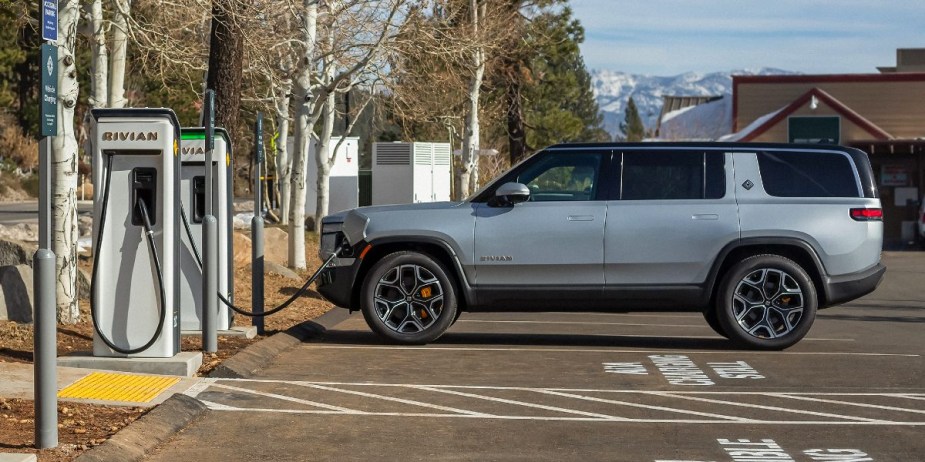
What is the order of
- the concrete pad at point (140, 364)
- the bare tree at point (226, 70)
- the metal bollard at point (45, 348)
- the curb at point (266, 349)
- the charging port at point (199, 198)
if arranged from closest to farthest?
the metal bollard at point (45, 348) < the concrete pad at point (140, 364) < the curb at point (266, 349) < the charging port at point (199, 198) < the bare tree at point (226, 70)

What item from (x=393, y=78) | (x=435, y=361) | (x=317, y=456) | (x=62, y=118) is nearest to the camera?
(x=317, y=456)

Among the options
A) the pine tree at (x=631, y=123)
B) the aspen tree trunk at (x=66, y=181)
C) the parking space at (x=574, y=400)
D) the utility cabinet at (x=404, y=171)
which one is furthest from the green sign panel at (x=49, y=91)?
the pine tree at (x=631, y=123)

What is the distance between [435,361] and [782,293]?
10.6 ft

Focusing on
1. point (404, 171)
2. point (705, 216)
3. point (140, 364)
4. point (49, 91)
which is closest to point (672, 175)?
point (705, 216)

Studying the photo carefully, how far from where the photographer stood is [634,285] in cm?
1262

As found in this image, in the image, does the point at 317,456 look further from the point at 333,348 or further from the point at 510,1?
the point at 510,1

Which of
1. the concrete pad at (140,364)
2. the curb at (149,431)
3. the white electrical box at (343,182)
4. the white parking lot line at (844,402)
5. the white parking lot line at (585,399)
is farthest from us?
the white electrical box at (343,182)

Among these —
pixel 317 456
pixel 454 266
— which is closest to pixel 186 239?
pixel 454 266

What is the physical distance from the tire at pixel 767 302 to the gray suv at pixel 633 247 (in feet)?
0.04

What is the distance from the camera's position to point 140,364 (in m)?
10.2

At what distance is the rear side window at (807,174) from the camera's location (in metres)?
12.8

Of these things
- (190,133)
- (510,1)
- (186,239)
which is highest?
(510,1)

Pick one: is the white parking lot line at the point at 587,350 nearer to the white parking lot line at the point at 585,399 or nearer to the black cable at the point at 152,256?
the white parking lot line at the point at 585,399

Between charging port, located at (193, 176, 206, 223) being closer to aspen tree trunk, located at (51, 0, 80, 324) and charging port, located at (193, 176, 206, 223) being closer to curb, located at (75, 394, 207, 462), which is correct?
aspen tree trunk, located at (51, 0, 80, 324)
